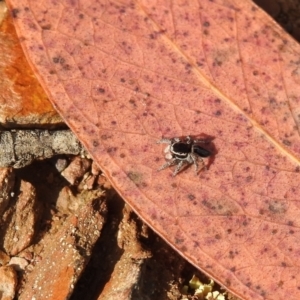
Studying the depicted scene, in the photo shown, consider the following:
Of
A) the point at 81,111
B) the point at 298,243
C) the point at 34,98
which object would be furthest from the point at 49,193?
the point at 298,243

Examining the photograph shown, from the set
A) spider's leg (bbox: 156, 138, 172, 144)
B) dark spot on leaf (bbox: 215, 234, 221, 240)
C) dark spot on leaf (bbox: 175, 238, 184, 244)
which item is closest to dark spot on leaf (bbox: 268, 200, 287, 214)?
dark spot on leaf (bbox: 215, 234, 221, 240)

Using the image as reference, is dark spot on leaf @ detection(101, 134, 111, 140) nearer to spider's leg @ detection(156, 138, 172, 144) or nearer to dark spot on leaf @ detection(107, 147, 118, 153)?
dark spot on leaf @ detection(107, 147, 118, 153)

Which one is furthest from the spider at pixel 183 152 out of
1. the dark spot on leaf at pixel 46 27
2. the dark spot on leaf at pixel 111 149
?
the dark spot on leaf at pixel 46 27

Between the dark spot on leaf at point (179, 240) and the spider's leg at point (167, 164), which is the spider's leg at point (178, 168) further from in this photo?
the dark spot on leaf at point (179, 240)

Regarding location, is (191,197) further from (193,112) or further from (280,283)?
(280,283)

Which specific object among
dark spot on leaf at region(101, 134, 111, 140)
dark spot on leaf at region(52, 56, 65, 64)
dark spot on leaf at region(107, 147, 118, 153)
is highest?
dark spot on leaf at region(52, 56, 65, 64)

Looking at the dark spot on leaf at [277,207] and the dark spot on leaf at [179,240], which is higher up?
the dark spot on leaf at [277,207]
